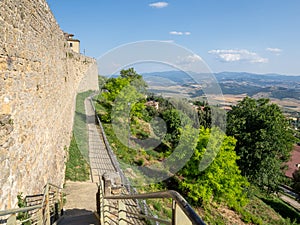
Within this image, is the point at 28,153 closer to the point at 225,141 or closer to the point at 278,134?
the point at 225,141

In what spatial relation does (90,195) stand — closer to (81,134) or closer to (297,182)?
(81,134)

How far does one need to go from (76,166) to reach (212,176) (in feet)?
23.2

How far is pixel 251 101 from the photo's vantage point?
2242cm

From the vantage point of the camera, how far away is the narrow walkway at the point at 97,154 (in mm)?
11078

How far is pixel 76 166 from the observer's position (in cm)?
1069

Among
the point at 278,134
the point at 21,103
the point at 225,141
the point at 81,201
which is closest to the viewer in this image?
the point at 21,103

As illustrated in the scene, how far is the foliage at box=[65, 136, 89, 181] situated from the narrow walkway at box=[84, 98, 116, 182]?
0.34 m

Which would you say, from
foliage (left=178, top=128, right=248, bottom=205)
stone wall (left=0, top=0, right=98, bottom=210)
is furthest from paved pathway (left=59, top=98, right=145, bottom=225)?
foliage (left=178, top=128, right=248, bottom=205)

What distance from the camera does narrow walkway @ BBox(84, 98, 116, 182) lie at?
36.3ft

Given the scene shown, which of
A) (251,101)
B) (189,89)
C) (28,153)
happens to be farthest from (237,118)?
(28,153)

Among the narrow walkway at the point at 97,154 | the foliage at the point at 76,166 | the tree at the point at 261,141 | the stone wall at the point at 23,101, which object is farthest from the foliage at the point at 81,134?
the tree at the point at 261,141

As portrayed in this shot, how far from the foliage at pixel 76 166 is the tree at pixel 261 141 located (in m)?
12.8

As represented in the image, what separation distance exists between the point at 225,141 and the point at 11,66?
13150 mm

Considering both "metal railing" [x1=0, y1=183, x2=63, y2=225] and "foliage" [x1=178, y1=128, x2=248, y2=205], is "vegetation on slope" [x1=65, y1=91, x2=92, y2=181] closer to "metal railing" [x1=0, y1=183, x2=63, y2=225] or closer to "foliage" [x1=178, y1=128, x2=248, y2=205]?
"metal railing" [x1=0, y1=183, x2=63, y2=225]
